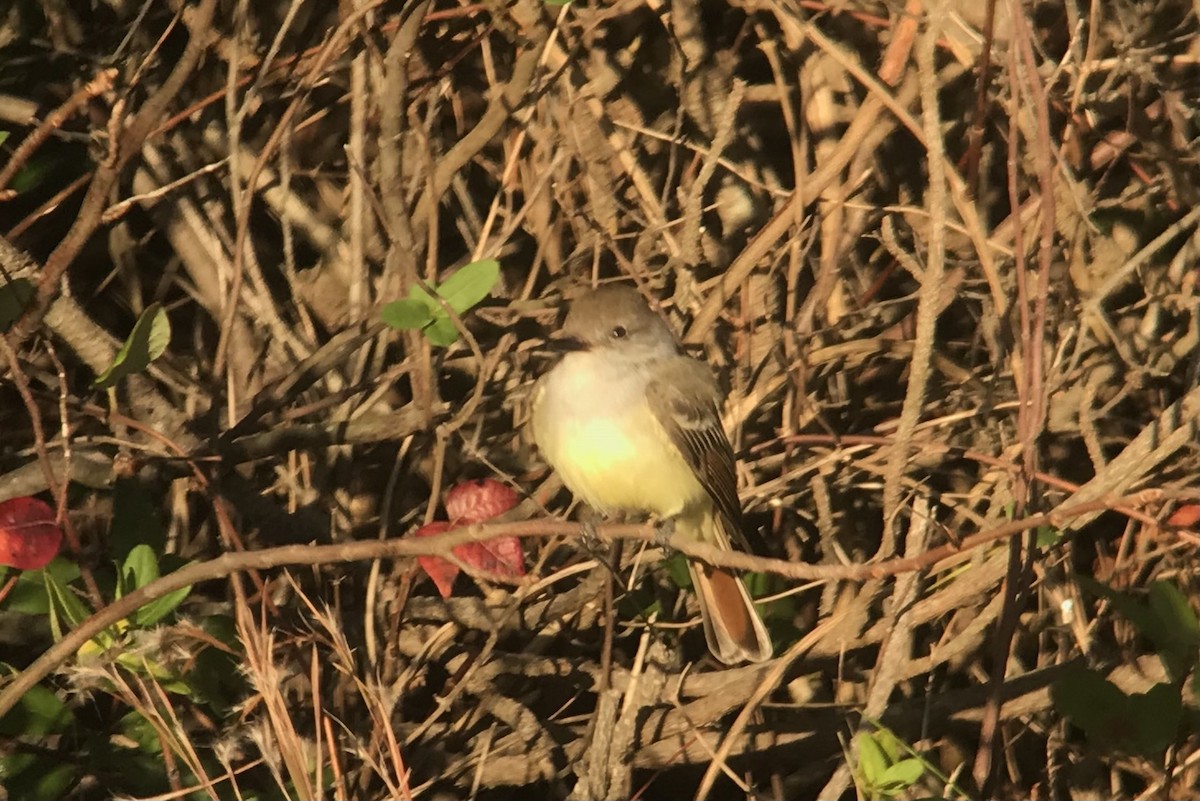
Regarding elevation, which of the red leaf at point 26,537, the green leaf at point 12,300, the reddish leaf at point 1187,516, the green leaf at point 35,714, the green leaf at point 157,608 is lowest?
the reddish leaf at point 1187,516

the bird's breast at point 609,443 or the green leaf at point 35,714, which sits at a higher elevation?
the green leaf at point 35,714

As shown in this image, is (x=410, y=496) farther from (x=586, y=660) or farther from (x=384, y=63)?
(x=384, y=63)

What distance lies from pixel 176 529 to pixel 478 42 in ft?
5.01

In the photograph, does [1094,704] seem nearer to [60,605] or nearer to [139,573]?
[139,573]

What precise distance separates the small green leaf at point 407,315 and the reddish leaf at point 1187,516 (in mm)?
2070

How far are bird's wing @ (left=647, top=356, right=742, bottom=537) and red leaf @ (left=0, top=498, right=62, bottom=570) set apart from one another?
1.64 metres

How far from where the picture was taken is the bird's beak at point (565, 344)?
407 cm

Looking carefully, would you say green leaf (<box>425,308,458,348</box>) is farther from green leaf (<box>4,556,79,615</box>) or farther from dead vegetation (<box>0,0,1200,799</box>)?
green leaf (<box>4,556,79,615</box>)

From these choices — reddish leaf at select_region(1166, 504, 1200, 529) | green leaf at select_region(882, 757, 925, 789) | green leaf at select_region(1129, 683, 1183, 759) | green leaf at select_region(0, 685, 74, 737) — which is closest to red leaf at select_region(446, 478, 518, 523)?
green leaf at select_region(0, 685, 74, 737)

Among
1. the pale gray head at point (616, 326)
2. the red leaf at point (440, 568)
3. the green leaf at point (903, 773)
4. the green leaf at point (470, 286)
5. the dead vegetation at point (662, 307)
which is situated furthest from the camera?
the pale gray head at point (616, 326)

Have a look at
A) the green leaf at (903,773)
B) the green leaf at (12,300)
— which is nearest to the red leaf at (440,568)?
the green leaf at (12,300)

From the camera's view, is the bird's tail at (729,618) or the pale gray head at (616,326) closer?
the bird's tail at (729,618)

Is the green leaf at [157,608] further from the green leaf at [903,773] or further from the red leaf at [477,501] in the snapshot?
the green leaf at [903,773]

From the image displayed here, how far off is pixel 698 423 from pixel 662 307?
40cm
